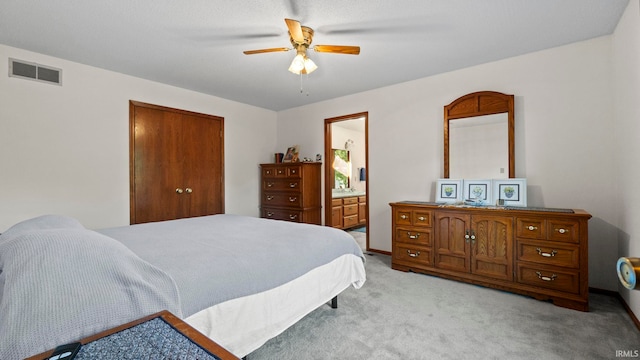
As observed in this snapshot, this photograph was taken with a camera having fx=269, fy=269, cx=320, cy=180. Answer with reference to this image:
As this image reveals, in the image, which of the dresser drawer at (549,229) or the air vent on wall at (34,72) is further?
the air vent on wall at (34,72)

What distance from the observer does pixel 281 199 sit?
4.63m

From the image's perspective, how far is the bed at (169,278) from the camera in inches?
31.2

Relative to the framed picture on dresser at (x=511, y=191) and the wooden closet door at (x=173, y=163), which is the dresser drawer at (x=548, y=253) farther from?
the wooden closet door at (x=173, y=163)

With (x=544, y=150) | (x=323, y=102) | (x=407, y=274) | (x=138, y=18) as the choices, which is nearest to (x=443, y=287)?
(x=407, y=274)

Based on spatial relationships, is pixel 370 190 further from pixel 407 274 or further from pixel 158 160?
pixel 158 160

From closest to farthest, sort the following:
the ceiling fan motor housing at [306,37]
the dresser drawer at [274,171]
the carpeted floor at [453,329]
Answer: the carpeted floor at [453,329] → the ceiling fan motor housing at [306,37] → the dresser drawer at [274,171]

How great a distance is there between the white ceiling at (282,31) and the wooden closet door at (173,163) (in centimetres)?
66

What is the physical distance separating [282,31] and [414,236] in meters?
2.62

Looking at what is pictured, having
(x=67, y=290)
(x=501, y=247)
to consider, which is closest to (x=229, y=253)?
(x=67, y=290)

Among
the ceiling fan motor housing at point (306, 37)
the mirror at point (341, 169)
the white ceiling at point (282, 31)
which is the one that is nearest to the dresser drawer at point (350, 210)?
the mirror at point (341, 169)

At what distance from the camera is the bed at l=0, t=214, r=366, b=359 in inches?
31.2

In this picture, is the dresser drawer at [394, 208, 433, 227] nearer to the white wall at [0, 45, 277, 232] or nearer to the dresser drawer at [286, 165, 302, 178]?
the dresser drawer at [286, 165, 302, 178]

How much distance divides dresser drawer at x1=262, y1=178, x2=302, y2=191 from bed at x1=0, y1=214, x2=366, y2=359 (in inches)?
82.1

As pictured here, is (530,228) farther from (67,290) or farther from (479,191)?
(67,290)
